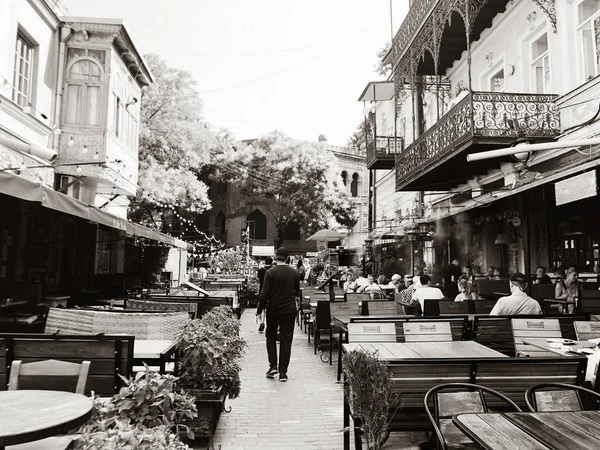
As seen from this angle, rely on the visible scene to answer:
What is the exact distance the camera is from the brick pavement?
16.3 feet

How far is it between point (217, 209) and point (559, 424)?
48.5 metres

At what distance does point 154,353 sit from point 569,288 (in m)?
8.98

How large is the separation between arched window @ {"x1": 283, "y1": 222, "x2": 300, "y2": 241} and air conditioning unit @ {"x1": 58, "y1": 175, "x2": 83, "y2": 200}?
3254 centimetres

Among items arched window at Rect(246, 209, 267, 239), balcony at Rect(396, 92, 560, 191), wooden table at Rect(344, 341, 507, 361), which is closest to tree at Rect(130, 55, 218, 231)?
balcony at Rect(396, 92, 560, 191)

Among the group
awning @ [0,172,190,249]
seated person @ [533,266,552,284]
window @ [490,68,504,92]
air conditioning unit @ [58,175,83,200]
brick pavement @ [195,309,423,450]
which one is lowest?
brick pavement @ [195,309,423,450]

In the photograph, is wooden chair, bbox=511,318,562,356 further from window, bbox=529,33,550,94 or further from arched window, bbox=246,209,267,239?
arched window, bbox=246,209,267,239

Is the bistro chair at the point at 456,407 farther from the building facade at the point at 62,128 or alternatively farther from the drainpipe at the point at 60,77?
the drainpipe at the point at 60,77

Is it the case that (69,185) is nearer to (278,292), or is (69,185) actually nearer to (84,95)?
(84,95)

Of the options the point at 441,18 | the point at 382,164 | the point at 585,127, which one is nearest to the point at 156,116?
the point at 382,164

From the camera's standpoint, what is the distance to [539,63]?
12867 millimetres

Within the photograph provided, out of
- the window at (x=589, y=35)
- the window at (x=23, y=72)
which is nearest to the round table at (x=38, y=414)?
the window at (x=589, y=35)

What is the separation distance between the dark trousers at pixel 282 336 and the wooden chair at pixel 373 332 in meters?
1.70

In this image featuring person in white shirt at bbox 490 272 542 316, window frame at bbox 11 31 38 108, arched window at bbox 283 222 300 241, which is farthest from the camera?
arched window at bbox 283 222 300 241

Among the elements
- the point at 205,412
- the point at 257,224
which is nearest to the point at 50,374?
the point at 205,412
